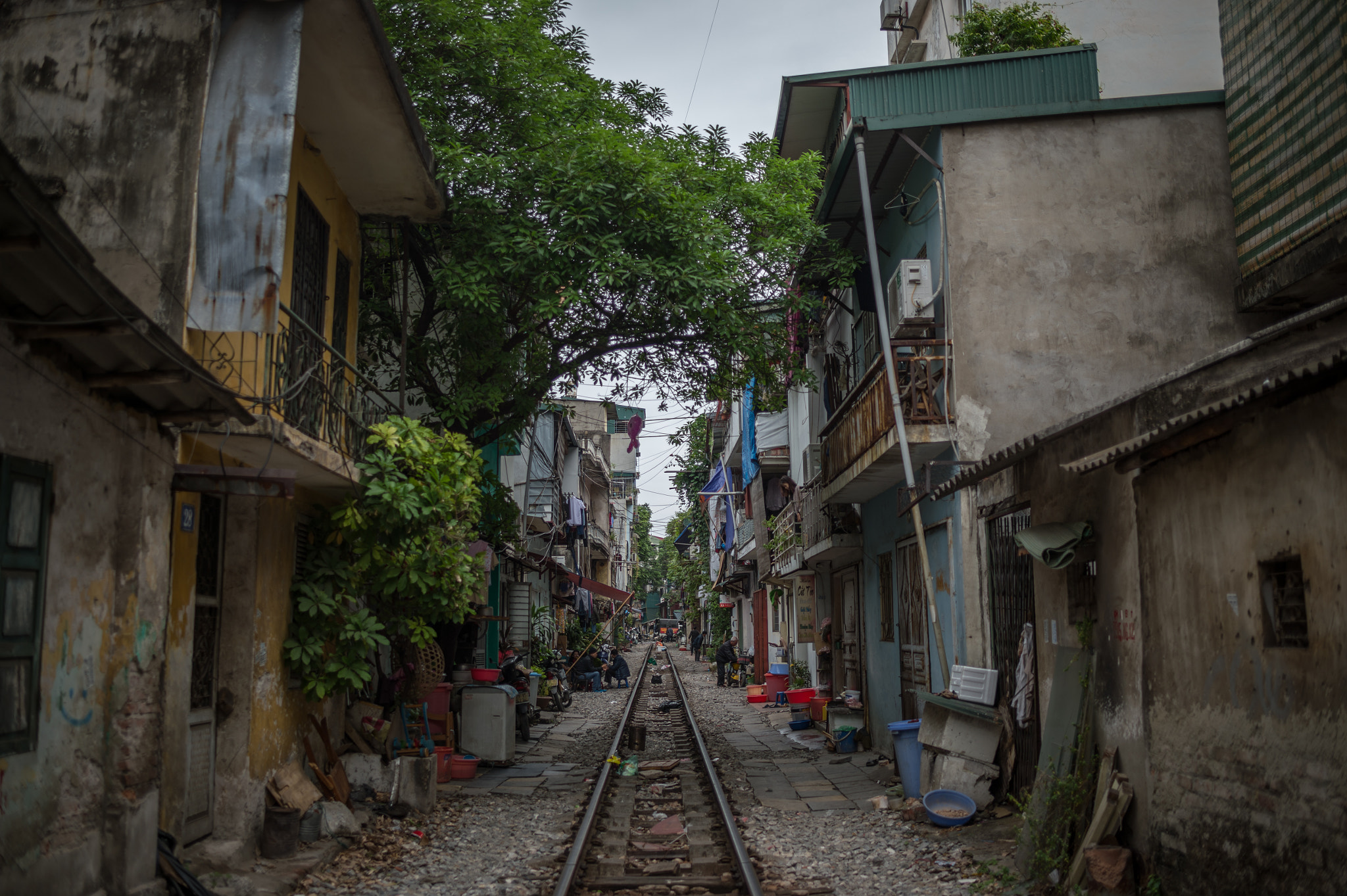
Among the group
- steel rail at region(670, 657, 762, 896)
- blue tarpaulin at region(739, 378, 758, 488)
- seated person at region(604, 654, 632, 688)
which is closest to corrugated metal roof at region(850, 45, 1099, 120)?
steel rail at region(670, 657, 762, 896)

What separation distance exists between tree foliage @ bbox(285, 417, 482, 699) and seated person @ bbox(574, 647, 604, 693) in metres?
18.7

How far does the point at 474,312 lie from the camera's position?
1177cm

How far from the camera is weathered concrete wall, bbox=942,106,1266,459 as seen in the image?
1091 centimetres

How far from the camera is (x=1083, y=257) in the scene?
11.1 metres

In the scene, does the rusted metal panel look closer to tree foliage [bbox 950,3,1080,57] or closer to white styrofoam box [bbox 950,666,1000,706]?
white styrofoam box [bbox 950,666,1000,706]

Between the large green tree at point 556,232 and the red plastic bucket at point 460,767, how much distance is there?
3.82 metres

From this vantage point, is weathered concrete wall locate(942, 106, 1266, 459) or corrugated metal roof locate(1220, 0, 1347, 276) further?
weathered concrete wall locate(942, 106, 1266, 459)

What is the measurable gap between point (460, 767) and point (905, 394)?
6739mm

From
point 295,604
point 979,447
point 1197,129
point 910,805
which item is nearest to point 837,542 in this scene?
point 979,447

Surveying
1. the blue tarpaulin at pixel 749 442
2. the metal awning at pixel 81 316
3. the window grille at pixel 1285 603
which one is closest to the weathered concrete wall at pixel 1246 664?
the window grille at pixel 1285 603

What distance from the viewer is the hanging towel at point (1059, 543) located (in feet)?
24.5

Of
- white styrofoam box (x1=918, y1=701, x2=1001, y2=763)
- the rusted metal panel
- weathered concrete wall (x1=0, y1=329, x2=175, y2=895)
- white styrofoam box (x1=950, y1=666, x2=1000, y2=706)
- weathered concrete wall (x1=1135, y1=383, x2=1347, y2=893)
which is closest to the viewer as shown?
weathered concrete wall (x1=1135, y1=383, x2=1347, y2=893)

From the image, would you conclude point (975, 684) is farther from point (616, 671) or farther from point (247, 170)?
point (616, 671)

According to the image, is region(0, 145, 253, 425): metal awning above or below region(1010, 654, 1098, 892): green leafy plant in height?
above
